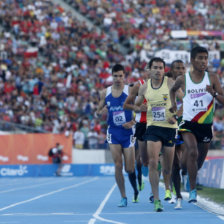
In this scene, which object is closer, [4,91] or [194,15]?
[4,91]

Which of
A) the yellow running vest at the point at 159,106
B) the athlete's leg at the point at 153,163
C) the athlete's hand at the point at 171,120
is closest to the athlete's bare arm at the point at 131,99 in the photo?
the yellow running vest at the point at 159,106

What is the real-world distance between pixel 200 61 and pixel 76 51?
26642mm

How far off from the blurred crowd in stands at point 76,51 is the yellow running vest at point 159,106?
1992cm

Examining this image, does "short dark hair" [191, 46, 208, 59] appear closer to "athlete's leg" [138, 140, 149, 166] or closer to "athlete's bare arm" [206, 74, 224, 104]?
"athlete's bare arm" [206, 74, 224, 104]

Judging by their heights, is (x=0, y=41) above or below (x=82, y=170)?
above

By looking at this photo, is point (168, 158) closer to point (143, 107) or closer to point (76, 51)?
point (143, 107)

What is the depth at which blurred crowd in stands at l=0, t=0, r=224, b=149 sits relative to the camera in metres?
32.8

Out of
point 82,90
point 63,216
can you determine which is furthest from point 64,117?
point 63,216

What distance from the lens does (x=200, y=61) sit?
412 inches

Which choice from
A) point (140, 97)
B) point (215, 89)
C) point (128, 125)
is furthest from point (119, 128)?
point (215, 89)

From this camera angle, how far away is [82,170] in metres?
33.6

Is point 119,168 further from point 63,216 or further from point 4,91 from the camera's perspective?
point 4,91

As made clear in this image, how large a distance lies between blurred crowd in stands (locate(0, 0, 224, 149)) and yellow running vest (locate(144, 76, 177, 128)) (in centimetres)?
1992

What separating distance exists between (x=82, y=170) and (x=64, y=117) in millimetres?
2781
